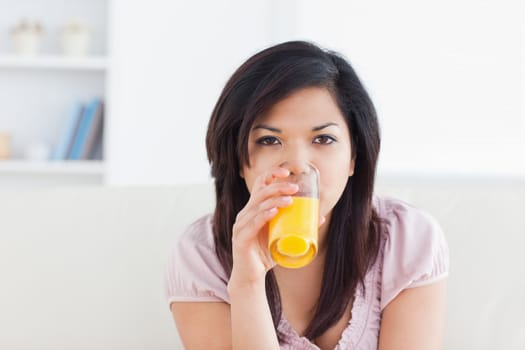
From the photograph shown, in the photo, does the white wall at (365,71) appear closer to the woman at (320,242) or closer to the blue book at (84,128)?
the blue book at (84,128)

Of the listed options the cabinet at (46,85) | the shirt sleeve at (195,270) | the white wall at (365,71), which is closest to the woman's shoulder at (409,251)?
the shirt sleeve at (195,270)

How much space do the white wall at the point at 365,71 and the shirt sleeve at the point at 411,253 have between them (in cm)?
197

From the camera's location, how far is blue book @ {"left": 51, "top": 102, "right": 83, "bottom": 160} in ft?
12.4

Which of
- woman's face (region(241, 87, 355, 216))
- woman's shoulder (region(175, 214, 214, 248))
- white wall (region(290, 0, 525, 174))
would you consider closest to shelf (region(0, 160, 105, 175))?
white wall (region(290, 0, 525, 174))

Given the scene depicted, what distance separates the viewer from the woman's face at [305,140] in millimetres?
1312

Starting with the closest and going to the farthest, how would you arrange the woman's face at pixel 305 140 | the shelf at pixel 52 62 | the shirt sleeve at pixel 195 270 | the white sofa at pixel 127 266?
the woman's face at pixel 305 140
the shirt sleeve at pixel 195 270
the white sofa at pixel 127 266
the shelf at pixel 52 62

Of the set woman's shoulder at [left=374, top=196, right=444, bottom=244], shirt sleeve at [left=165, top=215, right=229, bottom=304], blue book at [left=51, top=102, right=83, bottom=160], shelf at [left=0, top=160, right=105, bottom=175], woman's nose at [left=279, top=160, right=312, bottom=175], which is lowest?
shelf at [left=0, top=160, right=105, bottom=175]

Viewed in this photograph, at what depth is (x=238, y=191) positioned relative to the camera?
60.2 inches

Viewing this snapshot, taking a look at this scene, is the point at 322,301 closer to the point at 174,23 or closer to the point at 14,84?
the point at 174,23

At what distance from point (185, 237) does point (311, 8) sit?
2.35 meters

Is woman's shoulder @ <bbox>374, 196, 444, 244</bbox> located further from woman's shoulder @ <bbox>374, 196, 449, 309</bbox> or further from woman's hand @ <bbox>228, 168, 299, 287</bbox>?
woman's hand @ <bbox>228, 168, 299, 287</bbox>

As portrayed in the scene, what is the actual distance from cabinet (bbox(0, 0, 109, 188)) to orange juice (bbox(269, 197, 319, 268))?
114 inches

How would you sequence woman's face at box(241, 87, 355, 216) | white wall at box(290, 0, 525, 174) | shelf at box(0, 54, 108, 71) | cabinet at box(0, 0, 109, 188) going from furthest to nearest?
cabinet at box(0, 0, 109, 188) < shelf at box(0, 54, 108, 71) < white wall at box(290, 0, 525, 174) < woman's face at box(241, 87, 355, 216)

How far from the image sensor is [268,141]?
53.0 inches
